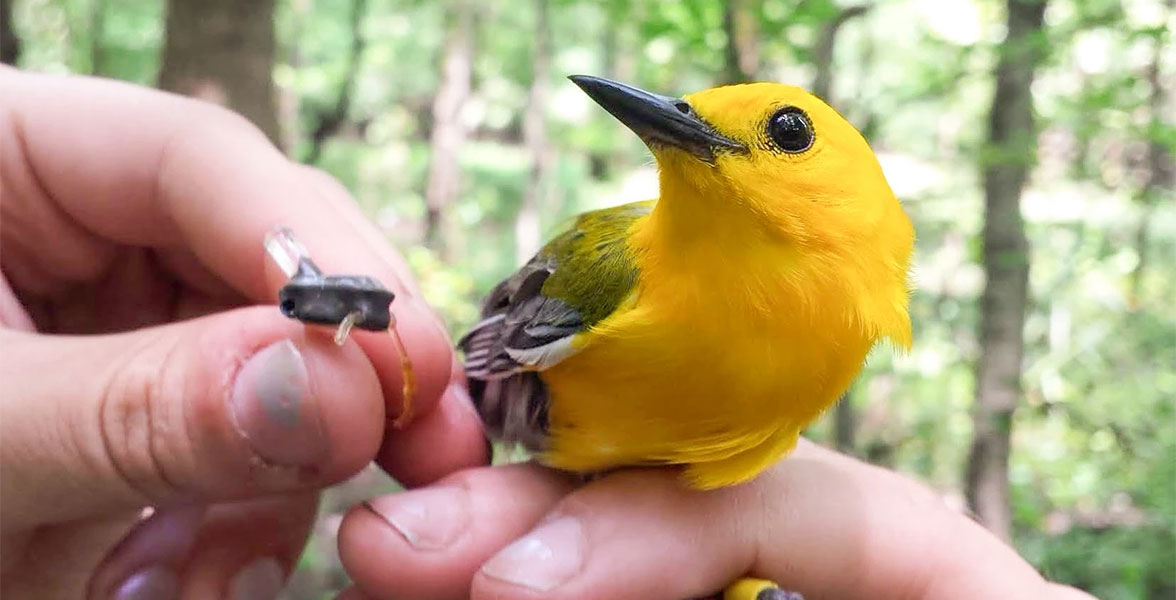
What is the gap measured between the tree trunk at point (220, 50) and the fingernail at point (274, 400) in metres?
2.25

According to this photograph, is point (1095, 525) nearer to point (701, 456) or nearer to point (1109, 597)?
point (1109, 597)

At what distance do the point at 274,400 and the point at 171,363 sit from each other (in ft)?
0.53

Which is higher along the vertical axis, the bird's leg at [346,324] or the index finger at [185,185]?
the index finger at [185,185]

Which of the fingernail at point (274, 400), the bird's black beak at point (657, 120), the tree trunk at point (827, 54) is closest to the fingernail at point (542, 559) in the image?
the fingernail at point (274, 400)

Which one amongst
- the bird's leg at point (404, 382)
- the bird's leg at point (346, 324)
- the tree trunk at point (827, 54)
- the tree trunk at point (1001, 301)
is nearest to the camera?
the bird's leg at point (346, 324)

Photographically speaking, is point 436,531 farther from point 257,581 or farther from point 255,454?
point 257,581

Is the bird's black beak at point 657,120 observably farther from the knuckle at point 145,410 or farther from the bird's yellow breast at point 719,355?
the knuckle at point 145,410

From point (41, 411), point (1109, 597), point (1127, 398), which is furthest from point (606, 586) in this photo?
point (1127, 398)

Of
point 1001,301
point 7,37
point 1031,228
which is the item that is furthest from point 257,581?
point 1031,228

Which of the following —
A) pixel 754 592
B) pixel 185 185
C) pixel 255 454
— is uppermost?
pixel 185 185

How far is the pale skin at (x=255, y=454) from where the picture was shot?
1249 mm

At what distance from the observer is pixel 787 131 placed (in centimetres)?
134

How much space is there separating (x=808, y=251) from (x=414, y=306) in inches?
29.1

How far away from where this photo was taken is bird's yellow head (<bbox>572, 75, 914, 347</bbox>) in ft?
4.30
